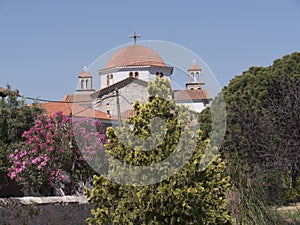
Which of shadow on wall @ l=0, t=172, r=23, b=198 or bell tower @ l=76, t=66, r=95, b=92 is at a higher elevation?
bell tower @ l=76, t=66, r=95, b=92

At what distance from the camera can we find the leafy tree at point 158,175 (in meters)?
6.81

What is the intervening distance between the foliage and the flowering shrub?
3.43 metres

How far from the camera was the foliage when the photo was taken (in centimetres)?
2034

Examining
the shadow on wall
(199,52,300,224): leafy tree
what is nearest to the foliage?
the shadow on wall

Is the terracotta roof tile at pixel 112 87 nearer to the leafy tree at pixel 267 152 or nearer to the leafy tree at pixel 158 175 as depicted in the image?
the leafy tree at pixel 267 152

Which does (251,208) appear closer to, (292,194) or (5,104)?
(292,194)

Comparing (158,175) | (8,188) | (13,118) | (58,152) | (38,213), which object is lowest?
(8,188)

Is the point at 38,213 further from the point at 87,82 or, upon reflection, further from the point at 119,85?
the point at 119,85

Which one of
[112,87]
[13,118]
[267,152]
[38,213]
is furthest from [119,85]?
[38,213]

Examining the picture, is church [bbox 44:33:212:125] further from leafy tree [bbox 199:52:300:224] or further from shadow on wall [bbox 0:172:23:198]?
shadow on wall [bbox 0:172:23:198]

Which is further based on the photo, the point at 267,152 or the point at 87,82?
the point at 87,82

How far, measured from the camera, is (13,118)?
20.6m

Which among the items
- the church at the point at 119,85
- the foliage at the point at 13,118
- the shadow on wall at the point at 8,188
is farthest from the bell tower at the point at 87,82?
the shadow on wall at the point at 8,188

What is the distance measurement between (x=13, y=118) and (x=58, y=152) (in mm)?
5024
